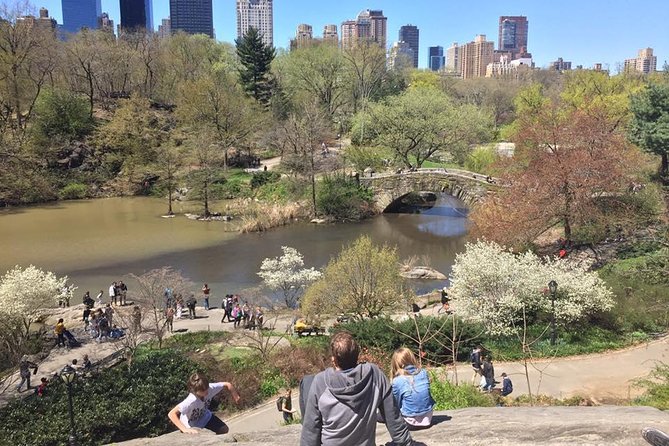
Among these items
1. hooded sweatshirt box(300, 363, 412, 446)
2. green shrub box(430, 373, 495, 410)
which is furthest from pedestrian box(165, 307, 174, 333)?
hooded sweatshirt box(300, 363, 412, 446)

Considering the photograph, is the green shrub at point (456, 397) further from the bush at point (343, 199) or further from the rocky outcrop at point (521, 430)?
the bush at point (343, 199)

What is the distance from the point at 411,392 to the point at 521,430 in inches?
44.6

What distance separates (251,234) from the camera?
36.4 metres

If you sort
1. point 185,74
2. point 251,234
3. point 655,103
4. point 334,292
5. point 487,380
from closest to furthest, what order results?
point 487,380 < point 334,292 < point 655,103 < point 251,234 < point 185,74

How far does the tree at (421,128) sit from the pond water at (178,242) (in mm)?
6100

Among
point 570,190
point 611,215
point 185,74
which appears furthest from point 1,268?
point 185,74

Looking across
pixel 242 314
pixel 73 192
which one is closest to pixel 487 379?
pixel 242 314

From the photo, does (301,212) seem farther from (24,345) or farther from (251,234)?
(24,345)

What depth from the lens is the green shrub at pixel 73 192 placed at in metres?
49.2

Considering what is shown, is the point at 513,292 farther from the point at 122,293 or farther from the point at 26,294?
the point at 26,294

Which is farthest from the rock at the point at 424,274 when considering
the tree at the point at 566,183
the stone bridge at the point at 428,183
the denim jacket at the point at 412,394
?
the denim jacket at the point at 412,394

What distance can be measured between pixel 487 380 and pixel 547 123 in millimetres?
18513

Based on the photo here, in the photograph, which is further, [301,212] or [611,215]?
[301,212]

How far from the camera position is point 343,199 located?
137 ft
